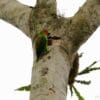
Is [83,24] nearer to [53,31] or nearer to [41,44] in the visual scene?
[53,31]

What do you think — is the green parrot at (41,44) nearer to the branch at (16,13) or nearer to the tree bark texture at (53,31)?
the tree bark texture at (53,31)

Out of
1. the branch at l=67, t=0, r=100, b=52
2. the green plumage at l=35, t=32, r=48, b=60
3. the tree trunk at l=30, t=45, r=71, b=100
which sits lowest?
the tree trunk at l=30, t=45, r=71, b=100

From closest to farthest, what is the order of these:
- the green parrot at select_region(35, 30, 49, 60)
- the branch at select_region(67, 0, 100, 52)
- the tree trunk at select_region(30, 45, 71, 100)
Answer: the tree trunk at select_region(30, 45, 71, 100) → the green parrot at select_region(35, 30, 49, 60) → the branch at select_region(67, 0, 100, 52)

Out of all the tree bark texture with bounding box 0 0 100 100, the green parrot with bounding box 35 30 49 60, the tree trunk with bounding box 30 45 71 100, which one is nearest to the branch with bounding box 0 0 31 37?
the tree bark texture with bounding box 0 0 100 100

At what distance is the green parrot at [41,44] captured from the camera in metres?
2.90

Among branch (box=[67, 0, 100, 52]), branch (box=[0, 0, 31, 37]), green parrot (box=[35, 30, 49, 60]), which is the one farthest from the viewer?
branch (box=[0, 0, 31, 37])

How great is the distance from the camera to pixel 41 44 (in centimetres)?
295

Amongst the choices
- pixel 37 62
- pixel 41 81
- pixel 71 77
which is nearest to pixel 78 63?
pixel 71 77

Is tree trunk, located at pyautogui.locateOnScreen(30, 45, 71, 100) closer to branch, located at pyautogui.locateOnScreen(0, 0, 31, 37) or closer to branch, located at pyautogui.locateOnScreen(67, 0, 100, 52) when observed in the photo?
branch, located at pyautogui.locateOnScreen(67, 0, 100, 52)

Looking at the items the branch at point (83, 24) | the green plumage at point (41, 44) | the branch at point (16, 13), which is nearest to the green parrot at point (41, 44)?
the green plumage at point (41, 44)

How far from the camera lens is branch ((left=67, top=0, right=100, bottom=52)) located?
3129 mm

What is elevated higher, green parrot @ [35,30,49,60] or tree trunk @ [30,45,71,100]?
green parrot @ [35,30,49,60]

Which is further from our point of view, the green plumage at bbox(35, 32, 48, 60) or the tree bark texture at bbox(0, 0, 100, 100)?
the green plumage at bbox(35, 32, 48, 60)

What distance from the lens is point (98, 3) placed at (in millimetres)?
3264
